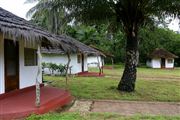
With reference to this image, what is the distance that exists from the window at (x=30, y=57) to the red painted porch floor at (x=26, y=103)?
54.0 inches

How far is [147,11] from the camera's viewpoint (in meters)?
19.6

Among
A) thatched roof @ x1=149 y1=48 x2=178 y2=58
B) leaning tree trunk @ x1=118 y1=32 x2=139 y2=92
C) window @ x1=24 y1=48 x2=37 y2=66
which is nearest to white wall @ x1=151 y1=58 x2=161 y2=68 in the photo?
thatched roof @ x1=149 y1=48 x2=178 y2=58

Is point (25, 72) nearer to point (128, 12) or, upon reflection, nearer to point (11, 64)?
point (11, 64)

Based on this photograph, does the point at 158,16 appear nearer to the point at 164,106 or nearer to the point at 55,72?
the point at 164,106

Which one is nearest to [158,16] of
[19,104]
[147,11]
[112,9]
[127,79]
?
[147,11]

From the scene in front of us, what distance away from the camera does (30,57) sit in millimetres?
16641

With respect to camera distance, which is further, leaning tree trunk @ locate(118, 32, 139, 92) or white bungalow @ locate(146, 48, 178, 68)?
white bungalow @ locate(146, 48, 178, 68)

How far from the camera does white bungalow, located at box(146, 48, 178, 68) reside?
60.0 meters

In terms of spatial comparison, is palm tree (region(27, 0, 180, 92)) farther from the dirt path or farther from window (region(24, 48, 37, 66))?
the dirt path

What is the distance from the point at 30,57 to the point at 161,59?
1864 inches

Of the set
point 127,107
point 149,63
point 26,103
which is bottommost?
point 127,107

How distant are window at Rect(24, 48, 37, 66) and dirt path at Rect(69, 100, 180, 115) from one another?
9.57 ft

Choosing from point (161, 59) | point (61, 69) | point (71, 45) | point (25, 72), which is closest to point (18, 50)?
point (25, 72)

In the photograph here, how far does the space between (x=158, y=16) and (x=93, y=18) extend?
149 inches
